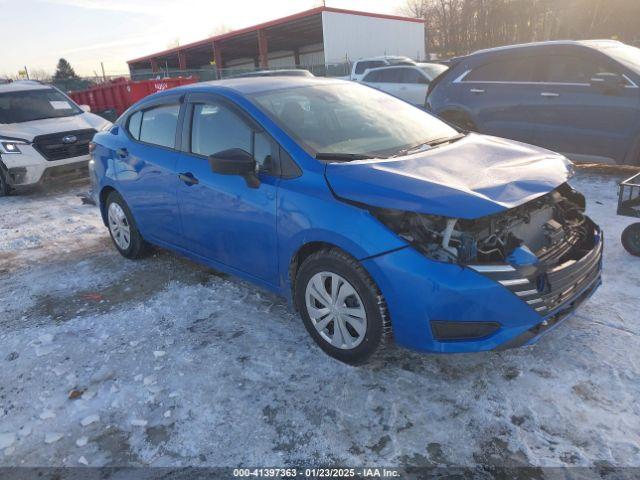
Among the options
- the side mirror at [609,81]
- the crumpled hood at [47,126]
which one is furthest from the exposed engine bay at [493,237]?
the crumpled hood at [47,126]

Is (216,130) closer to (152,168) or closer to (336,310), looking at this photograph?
(152,168)

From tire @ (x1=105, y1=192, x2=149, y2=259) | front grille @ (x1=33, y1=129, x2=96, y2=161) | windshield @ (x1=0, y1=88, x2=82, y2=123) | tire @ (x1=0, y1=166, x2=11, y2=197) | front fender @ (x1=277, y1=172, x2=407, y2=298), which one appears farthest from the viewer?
windshield @ (x1=0, y1=88, x2=82, y2=123)

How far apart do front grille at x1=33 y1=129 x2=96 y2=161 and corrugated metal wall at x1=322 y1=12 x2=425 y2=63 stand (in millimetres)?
25576

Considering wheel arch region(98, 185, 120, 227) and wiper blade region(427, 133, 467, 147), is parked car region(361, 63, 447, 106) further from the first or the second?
wiper blade region(427, 133, 467, 147)

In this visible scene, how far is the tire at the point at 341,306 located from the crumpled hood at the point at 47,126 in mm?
7345

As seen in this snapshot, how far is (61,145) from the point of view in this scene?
852 centimetres

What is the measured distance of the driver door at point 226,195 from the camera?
326cm

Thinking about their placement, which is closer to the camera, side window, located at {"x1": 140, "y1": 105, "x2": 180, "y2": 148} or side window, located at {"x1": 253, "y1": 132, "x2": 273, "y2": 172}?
side window, located at {"x1": 253, "y1": 132, "x2": 273, "y2": 172}

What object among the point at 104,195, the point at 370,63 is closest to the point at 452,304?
the point at 104,195

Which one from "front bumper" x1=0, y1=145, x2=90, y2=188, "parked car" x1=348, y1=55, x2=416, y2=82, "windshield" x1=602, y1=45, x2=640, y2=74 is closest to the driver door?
"windshield" x1=602, y1=45, x2=640, y2=74

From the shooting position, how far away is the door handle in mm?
3749

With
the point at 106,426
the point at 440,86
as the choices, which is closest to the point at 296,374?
the point at 106,426

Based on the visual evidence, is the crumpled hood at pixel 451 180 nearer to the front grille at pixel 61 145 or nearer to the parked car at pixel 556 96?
the parked car at pixel 556 96

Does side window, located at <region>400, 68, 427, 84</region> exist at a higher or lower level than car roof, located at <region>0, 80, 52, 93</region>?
lower
